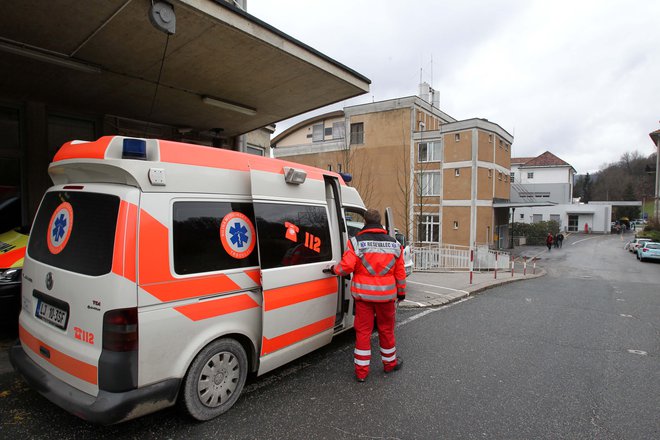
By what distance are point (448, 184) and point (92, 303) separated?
29.6 m

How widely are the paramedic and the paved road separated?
324 millimetres

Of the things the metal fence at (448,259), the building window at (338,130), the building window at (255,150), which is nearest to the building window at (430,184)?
the building window at (338,130)

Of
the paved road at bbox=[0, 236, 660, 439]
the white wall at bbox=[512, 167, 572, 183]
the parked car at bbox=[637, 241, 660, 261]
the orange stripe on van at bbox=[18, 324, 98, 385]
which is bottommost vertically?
the parked car at bbox=[637, 241, 660, 261]

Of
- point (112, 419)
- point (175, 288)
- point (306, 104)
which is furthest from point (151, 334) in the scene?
point (306, 104)

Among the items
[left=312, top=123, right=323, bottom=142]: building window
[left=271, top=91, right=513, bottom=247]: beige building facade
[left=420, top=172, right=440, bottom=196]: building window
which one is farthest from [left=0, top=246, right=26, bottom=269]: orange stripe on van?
[left=312, top=123, right=323, bottom=142]: building window

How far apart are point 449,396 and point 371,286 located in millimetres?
1324

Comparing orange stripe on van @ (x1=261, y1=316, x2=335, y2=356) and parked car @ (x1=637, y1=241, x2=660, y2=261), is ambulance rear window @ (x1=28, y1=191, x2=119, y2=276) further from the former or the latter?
parked car @ (x1=637, y1=241, x2=660, y2=261)

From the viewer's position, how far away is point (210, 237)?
10.4 ft

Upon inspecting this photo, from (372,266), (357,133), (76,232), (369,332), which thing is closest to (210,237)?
(76,232)

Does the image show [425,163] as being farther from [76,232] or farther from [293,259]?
[76,232]

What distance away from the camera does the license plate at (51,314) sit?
2.82 m

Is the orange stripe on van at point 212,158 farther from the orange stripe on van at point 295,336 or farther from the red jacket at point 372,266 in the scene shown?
the orange stripe on van at point 295,336

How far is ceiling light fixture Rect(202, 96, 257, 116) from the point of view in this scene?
7.62 meters

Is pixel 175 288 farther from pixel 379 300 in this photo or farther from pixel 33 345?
pixel 379 300
